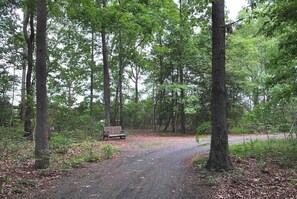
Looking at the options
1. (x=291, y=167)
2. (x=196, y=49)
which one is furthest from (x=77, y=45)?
(x=291, y=167)

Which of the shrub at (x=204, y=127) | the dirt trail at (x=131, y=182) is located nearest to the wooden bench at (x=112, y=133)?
the shrub at (x=204, y=127)

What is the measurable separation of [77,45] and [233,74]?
1253 cm

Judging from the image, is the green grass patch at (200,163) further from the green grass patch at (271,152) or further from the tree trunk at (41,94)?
the tree trunk at (41,94)

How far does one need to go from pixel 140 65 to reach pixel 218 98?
14.4 m

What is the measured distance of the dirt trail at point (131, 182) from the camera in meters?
5.78

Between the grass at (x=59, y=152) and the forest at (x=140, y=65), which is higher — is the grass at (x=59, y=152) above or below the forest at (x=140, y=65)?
below

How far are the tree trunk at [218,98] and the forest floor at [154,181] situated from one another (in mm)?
535

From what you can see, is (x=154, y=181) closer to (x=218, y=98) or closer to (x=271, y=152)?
(x=218, y=98)

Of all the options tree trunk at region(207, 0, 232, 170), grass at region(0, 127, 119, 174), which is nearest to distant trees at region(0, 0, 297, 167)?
tree trunk at region(207, 0, 232, 170)

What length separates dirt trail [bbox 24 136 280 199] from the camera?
578cm

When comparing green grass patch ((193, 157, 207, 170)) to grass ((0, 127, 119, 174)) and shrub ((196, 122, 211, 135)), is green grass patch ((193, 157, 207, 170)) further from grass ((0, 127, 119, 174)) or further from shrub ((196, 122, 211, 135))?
shrub ((196, 122, 211, 135))

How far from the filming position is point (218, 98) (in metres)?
7.88

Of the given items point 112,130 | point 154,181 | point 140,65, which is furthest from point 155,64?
point 154,181

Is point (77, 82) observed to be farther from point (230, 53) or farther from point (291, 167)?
point (291, 167)
